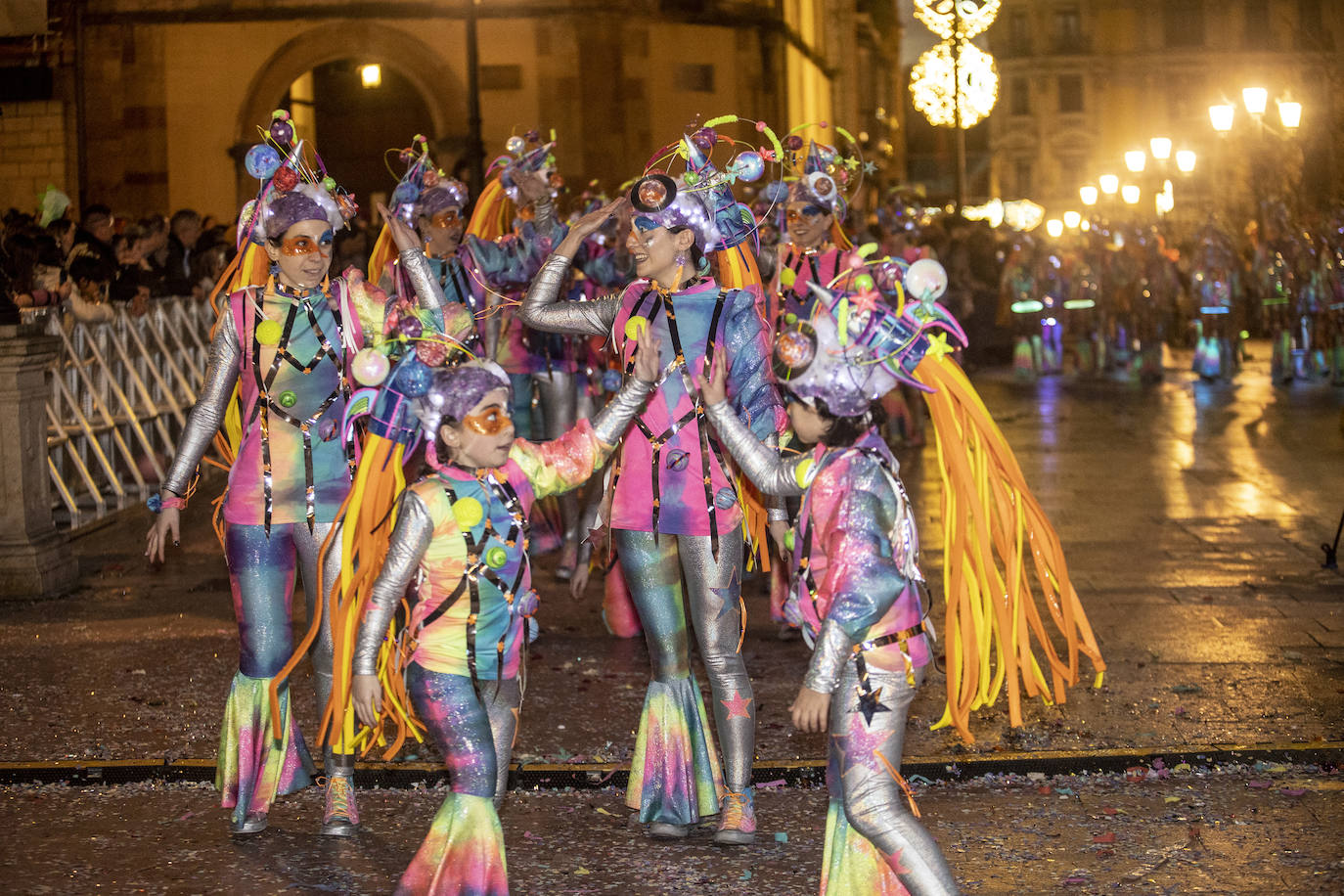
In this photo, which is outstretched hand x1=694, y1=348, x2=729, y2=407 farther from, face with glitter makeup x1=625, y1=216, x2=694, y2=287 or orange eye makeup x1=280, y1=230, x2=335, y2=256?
orange eye makeup x1=280, y1=230, x2=335, y2=256

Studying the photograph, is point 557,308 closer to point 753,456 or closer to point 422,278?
point 422,278

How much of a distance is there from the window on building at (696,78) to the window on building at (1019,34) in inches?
2343

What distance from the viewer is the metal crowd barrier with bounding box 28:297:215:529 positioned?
12008 mm

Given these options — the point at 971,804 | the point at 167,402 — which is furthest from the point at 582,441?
the point at 167,402

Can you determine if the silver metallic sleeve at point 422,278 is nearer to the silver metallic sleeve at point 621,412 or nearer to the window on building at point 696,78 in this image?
the silver metallic sleeve at point 621,412

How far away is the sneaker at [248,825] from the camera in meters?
5.42

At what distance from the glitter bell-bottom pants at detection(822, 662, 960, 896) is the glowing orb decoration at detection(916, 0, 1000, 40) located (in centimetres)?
2208

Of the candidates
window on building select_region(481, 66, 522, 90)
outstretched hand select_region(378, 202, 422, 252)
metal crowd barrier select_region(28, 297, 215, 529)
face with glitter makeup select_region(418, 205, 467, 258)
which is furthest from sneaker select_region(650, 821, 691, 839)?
window on building select_region(481, 66, 522, 90)

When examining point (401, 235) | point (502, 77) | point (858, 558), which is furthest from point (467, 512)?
point (502, 77)

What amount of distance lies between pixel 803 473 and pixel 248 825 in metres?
2.27

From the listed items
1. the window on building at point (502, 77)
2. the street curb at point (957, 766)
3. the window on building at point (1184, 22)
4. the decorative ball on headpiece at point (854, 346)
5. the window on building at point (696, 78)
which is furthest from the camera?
the window on building at point (1184, 22)

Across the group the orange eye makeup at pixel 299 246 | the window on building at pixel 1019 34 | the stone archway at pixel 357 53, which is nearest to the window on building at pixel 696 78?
the stone archway at pixel 357 53

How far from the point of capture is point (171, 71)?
27.0 m

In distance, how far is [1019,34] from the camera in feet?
284
